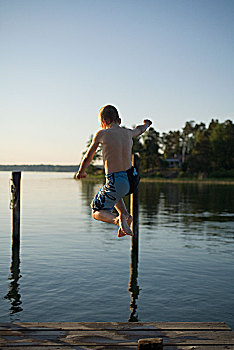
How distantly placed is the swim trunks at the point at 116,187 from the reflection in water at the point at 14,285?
5.58 m

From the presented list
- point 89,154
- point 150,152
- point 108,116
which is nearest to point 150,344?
point 89,154

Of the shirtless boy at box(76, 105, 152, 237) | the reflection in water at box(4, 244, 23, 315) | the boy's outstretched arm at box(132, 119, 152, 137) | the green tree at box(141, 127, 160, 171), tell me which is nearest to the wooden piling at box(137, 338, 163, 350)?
the shirtless boy at box(76, 105, 152, 237)

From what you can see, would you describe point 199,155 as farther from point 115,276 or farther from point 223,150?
point 115,276

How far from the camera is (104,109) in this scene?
21.2ft

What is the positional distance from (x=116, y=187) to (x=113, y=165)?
1.07ft

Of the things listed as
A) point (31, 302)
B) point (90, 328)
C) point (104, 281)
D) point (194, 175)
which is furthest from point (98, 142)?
point (194, 175)

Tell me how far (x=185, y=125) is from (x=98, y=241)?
14594cm

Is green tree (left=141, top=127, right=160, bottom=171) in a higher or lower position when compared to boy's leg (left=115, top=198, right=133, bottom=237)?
higher

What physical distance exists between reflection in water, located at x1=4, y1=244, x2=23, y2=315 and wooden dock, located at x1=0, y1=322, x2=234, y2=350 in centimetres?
472

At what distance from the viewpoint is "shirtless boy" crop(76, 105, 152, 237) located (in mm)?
6285

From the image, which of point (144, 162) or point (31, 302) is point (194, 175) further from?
point (31, 302)

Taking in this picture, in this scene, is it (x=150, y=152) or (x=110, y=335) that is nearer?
(x=110, y=335)

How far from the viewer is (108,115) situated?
6.46 m

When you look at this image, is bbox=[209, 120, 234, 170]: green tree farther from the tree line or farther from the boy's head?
the boy's head
